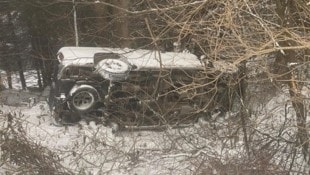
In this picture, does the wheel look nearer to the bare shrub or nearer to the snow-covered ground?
the snow-covered ground

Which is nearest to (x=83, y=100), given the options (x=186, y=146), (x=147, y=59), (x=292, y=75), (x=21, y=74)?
(x=147, y=59)

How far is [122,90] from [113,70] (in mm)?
478

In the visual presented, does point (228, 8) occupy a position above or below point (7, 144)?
above

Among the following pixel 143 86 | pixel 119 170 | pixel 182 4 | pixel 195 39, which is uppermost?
pixel 182 4

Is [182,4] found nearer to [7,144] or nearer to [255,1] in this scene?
[255,1]

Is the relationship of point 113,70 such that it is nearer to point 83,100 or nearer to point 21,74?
point 83,100

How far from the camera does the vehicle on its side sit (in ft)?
38.2

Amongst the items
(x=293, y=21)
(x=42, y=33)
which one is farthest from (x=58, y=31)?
(x=293, y=21)

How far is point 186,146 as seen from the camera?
10500 millimetres

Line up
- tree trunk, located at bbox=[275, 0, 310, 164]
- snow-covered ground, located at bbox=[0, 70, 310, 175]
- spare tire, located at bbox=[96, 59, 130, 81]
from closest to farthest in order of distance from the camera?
tree trunk, located at bbox=[275, 0, 310, 164] < snow-covered ground, located at bbox=[0, 70, 310, 175] < spare tire, located at bbox=[96, 59, 130, 81]

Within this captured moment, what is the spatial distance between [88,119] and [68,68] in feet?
3.95

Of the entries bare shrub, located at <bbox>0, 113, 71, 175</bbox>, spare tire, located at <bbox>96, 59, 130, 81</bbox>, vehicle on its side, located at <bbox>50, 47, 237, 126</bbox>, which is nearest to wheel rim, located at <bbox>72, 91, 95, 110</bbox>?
vehicle on its side, located at <bbox>50, 47, 237, 126</bbox>

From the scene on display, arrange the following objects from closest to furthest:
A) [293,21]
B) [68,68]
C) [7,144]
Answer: [293,21], [7,144], [68,68]

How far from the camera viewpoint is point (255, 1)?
9.22 metres
